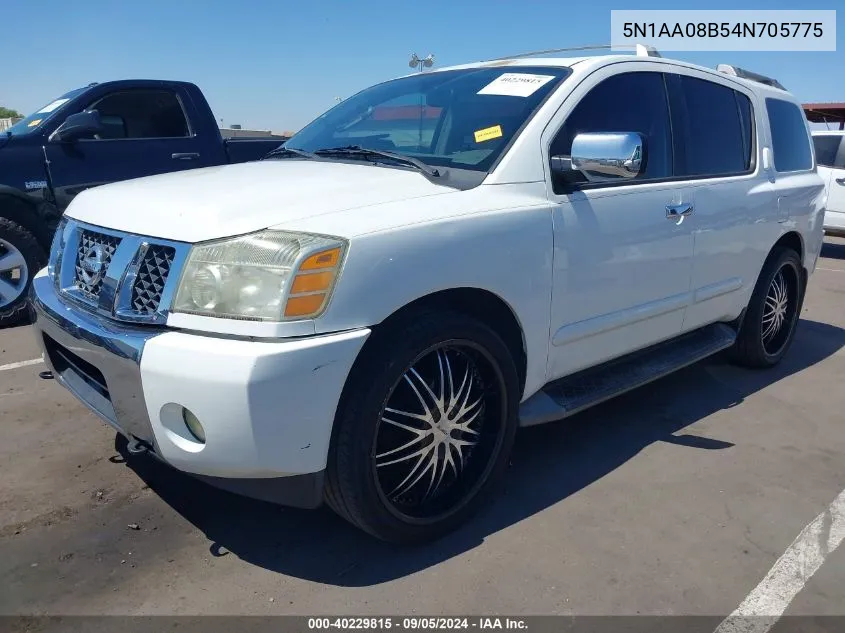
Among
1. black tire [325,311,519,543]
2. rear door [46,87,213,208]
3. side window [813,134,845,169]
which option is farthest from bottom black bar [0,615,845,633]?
side window [813,134,845,169]

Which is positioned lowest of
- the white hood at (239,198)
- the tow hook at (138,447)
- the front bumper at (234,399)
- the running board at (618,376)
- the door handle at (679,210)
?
the running board at (618,376)

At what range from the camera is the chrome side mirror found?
2.74 meters

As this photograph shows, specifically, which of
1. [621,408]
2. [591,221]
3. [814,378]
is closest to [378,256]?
[591,221]

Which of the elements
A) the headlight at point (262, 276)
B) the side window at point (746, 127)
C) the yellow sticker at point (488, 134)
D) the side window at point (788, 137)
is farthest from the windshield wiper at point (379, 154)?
the side window at point (788, 137)

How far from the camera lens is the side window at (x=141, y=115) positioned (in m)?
6.15

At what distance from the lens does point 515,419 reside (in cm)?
289

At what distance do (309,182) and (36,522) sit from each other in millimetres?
1696

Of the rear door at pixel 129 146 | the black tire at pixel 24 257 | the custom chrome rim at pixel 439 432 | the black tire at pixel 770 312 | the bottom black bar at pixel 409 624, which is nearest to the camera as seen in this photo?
the bottom black bar at pixel 409 624

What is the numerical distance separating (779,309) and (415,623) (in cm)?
374

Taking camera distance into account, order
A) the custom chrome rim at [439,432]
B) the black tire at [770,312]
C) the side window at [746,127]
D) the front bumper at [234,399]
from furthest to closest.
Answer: the black tire at [770,312]
the side window at [746,127]
the custom chrome rim at [439,432]
the front bumper at [234,399]

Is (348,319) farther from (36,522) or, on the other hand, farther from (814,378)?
(814,378)

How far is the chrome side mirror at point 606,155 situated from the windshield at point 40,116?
4.68m

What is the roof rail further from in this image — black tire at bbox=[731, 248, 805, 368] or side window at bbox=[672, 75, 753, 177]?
black tire at bbox=[731, 248, 805, 368]

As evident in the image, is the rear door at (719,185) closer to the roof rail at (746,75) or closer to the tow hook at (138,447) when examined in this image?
the roof rail at (746,75)
